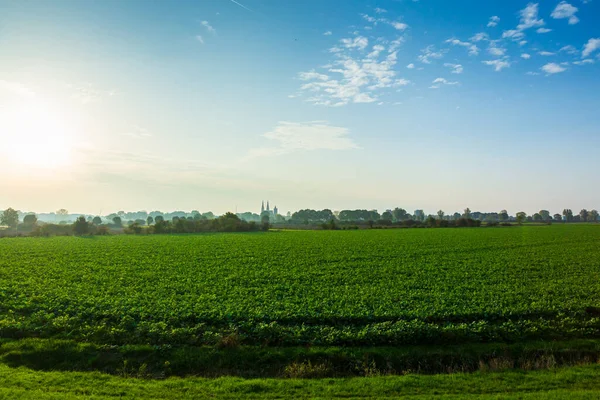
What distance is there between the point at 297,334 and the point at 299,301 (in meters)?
5.72

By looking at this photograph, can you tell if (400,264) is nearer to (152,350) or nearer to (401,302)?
(401,302)

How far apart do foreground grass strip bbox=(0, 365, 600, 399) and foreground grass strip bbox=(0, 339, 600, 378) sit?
1464mm

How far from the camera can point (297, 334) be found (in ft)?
62.3

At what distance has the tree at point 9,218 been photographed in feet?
536

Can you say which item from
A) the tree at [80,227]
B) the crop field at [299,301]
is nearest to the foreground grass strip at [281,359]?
the crop field at [299,301]

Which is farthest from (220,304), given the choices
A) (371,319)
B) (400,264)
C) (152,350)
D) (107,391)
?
(400,264)

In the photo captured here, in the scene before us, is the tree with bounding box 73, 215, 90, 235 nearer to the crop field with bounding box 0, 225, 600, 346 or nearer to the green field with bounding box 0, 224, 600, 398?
the crop field with bounding box 0, 225, 600, 346

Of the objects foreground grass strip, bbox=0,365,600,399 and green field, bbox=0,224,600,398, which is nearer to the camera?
foreground grass strip, bbox=0,365,600,399

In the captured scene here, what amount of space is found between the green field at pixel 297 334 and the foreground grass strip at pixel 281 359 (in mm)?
61

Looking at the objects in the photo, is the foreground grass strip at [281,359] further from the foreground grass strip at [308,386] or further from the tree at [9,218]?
the tree at [9,218]

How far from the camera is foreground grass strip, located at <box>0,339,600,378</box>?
1622cm

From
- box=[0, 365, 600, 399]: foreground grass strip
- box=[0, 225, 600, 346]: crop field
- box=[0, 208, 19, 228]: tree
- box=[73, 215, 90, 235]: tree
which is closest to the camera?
box=[0, 365, 600, 399]: foreground grass strip

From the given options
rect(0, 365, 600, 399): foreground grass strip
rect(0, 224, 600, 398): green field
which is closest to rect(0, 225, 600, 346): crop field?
rect(0, 224, 600, 398): green field

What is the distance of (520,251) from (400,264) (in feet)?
83.4
